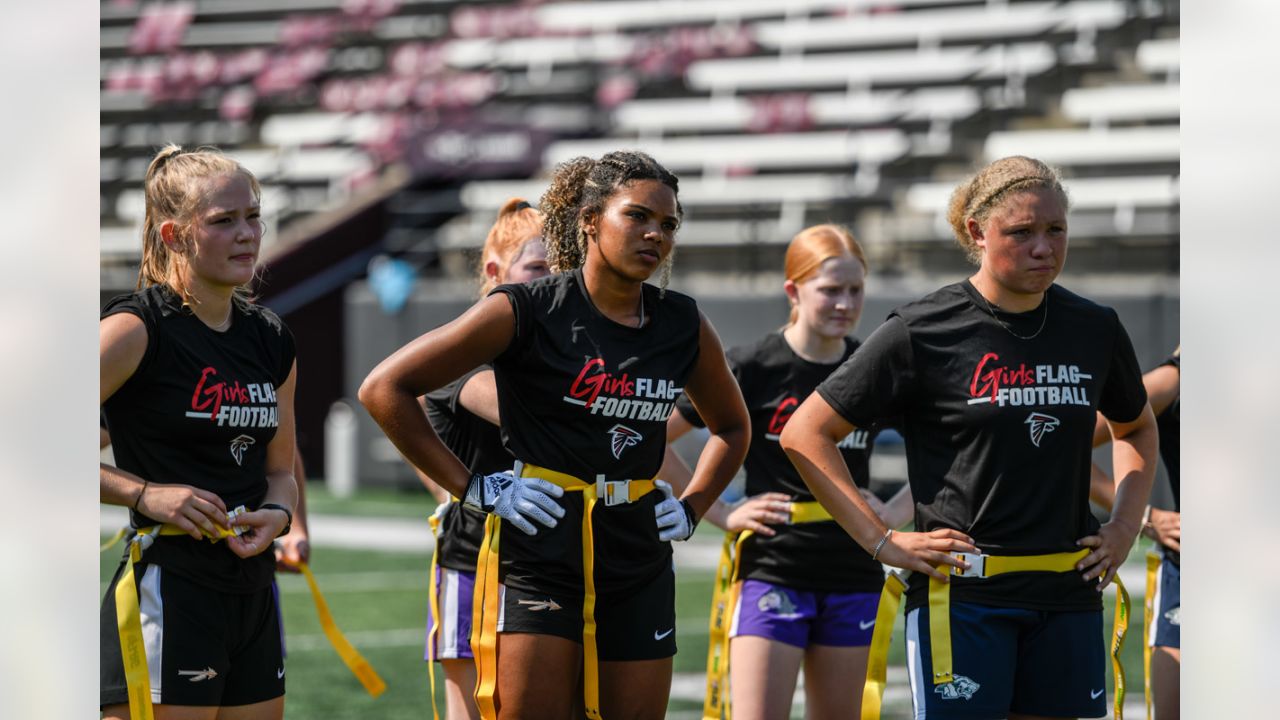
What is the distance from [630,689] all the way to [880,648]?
1.94 feet

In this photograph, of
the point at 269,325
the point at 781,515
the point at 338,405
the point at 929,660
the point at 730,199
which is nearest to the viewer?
the point at 929,660

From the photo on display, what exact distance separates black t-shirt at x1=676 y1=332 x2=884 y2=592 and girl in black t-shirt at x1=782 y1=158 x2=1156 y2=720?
1.16 m

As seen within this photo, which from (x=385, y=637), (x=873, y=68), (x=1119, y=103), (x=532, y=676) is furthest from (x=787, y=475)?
(x=873, y=68)

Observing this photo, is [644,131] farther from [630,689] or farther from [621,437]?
[630,689]

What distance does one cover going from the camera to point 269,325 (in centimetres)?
377

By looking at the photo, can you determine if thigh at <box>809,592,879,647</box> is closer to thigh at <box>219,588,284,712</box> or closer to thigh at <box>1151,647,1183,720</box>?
thigh at <box>1151,647,1183,720</box>

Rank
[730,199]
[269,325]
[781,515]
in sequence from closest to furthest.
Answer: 1. [269,325]
2. [781,515]
3. [730,199]

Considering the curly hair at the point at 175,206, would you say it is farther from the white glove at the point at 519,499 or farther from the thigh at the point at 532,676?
the thigh at the point at 532,676

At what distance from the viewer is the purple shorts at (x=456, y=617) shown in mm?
4238

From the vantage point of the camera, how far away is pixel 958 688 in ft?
11.1
